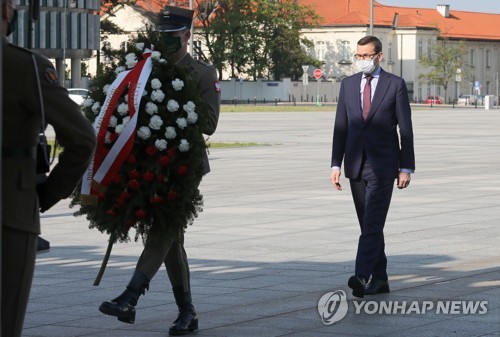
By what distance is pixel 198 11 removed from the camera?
112312mm

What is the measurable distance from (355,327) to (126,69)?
2.09 m

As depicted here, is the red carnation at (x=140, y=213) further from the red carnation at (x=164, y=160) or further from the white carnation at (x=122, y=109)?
the white carnation at (x=122, y=109)

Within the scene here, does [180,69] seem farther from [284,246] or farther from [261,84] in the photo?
[261,84]

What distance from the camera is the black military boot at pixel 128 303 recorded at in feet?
24.8

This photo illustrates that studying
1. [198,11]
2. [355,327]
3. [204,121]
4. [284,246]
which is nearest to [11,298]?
[204,121]

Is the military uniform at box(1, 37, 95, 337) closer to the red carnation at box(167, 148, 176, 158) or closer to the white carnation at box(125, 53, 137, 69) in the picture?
Answer: the red carnation at box(167, 148, 176, 158)

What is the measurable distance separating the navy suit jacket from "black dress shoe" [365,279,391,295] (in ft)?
2.49

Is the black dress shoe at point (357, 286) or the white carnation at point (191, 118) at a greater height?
the white carnation at point (191, 118)

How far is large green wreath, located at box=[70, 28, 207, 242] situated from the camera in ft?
24.2

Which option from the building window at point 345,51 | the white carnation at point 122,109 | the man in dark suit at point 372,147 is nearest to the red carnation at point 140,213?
the white carnation at point 122,109


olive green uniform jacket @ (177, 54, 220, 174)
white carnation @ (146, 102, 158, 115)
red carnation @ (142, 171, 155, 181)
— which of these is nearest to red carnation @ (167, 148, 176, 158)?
red carnation @ (142, 171, 155, 181)

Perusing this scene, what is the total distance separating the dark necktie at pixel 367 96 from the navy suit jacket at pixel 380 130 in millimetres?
36

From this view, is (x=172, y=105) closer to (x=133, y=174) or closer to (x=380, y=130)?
(x=133, y=174)

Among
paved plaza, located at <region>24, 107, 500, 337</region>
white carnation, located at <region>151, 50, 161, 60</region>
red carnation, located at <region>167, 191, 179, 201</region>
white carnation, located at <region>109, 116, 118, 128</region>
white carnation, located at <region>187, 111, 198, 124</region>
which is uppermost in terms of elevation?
white carnation, located at <region>151, 50, 161, 60</region>
